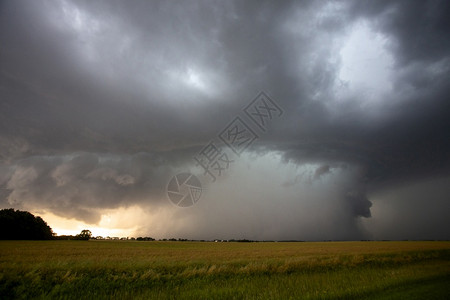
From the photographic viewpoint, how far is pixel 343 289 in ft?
34.6

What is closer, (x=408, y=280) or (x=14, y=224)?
(x=408, y=280)

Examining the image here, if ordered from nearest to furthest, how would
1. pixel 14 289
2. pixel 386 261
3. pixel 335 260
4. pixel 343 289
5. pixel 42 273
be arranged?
pixel 14 289 → pixel 343 289 → pixel 42 273 → pixel 335 260 → pixel 386 261

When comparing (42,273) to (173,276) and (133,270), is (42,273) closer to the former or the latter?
(133,270)

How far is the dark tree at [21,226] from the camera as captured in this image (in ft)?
222

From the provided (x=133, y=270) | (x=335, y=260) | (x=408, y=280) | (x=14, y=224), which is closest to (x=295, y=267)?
(x=335, y=260)

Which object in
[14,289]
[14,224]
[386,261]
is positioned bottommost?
[386,261]

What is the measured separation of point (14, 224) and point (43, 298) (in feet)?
272

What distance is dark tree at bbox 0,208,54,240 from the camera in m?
67.8

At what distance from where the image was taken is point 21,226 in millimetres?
70438

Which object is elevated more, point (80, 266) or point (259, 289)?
point (80, 266)

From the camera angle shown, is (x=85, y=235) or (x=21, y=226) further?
(x=85, y=235)

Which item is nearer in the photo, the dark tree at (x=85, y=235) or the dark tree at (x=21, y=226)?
the dark tree at (x=21, y=226)

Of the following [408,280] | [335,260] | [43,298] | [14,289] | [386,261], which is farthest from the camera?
[386,261]

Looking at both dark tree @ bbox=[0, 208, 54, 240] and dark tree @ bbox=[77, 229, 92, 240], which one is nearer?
dark tree @ bbox=[0, 208, 54, 240]
